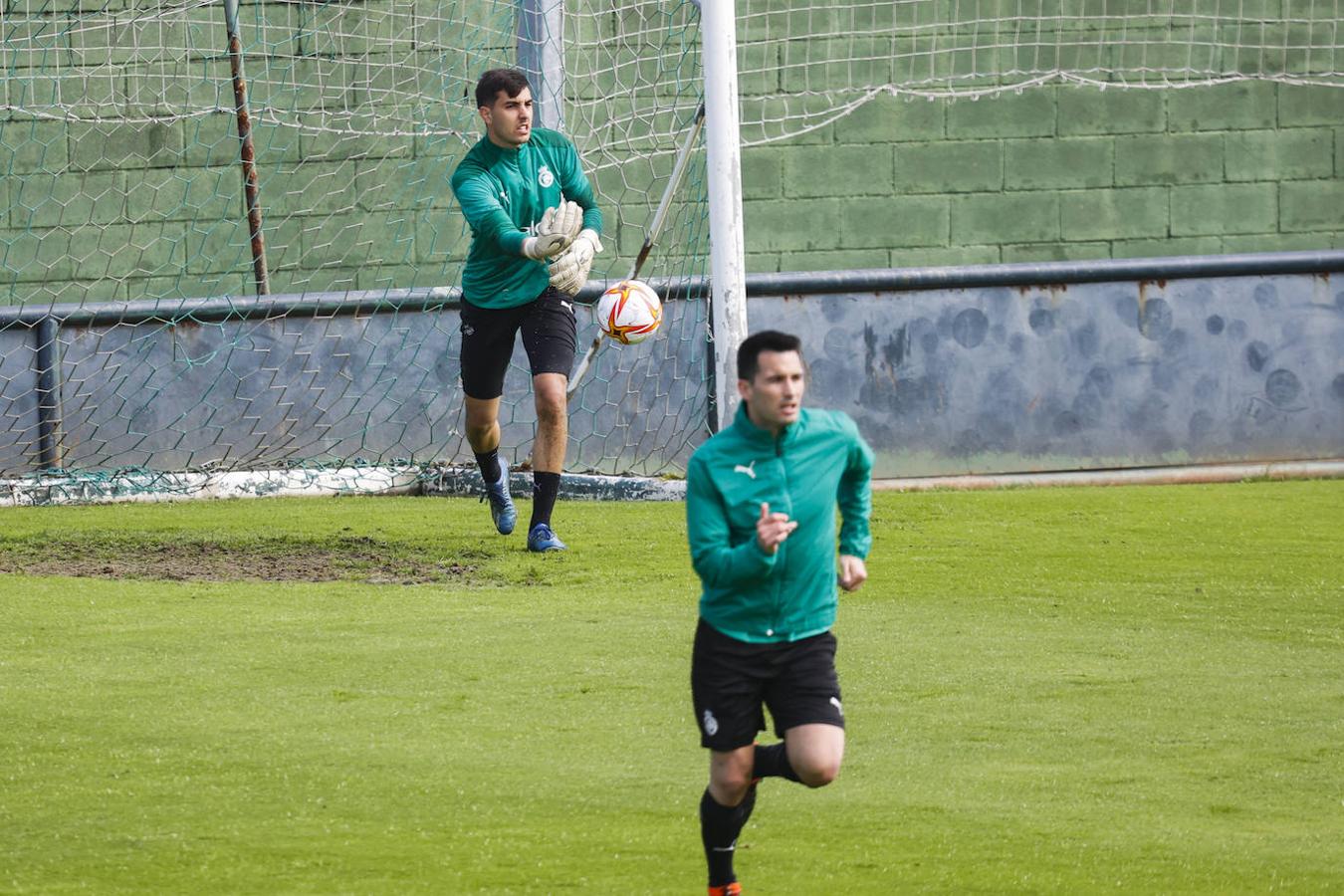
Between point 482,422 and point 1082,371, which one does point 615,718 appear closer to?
point 482,422

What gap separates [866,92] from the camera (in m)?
11.2

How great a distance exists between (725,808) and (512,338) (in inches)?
174

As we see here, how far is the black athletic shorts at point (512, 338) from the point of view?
7.67m

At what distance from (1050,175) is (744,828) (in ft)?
26.1

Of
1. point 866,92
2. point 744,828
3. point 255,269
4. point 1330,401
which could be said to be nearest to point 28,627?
point 744,828

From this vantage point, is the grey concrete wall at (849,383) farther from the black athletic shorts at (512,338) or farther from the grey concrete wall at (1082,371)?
the black athletic shorts at (512,338)

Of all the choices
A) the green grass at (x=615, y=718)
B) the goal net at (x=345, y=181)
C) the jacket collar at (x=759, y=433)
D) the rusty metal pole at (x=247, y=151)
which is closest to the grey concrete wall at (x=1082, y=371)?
the goal net at (x=345, y=181)

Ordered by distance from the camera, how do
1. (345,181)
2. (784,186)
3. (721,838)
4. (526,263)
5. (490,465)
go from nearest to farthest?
(721,838)
(526,263)
(490,465)
(345,181)
(784,186)

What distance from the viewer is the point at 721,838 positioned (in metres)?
3.68

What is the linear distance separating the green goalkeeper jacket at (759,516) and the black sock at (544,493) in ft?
12.9

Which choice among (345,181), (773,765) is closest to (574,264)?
(345,181)

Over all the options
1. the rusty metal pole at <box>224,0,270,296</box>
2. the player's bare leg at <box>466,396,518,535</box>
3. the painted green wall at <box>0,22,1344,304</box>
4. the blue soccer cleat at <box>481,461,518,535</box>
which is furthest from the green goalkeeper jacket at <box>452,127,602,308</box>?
the rusty metal pole at <box>224,0,270,296</box>

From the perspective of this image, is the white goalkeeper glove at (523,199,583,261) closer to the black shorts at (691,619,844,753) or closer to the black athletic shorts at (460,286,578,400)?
the black athletic shorts at (460,286,578,400)

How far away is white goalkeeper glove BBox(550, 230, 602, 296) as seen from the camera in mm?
7539
